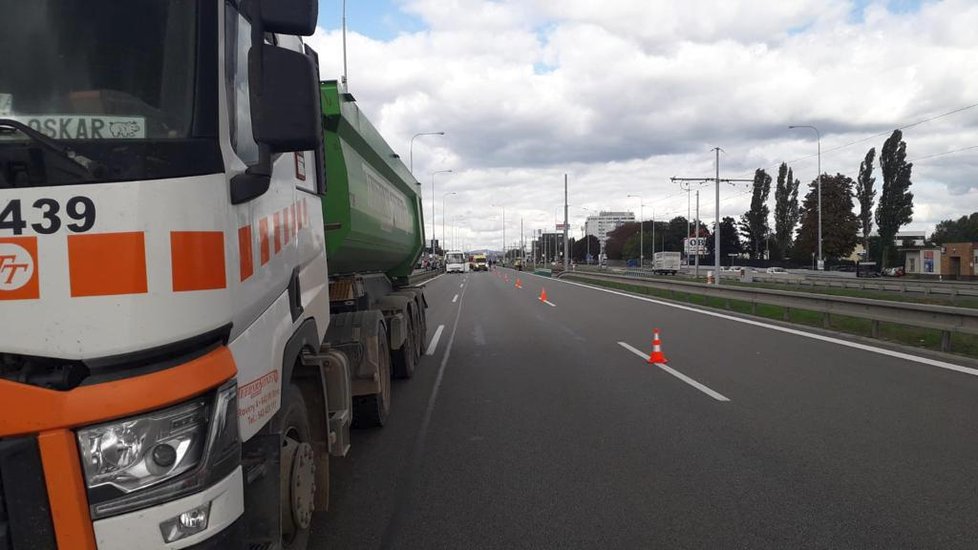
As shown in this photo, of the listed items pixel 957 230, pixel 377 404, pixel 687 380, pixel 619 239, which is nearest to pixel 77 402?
pixel 377 404

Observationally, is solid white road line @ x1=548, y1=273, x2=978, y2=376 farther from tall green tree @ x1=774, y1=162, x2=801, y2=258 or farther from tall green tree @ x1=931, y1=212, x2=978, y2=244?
tall green tree @ x1=931, y1=212, x2=978, y2=244

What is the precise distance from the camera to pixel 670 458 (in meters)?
5.76

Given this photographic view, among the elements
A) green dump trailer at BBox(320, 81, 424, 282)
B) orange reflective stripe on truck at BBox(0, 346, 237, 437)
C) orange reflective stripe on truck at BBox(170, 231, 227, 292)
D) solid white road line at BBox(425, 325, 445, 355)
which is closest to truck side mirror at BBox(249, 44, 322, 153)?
orange reflective stripe on truck at BBox(170, 231, 227, 292)

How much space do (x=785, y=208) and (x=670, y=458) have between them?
9045cm

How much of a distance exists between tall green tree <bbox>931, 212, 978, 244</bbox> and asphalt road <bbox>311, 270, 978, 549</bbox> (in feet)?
390

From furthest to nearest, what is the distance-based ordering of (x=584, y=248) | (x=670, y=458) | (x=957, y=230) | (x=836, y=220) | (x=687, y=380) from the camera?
(x=584, y=248), (x=957, y=230), (x=836, y=220), (x=687, y=380), (x=670, y=458)

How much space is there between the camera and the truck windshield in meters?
2.41

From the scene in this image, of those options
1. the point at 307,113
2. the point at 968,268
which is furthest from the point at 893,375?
the point at 968,268

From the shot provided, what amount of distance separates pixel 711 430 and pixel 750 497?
1840 millimetres

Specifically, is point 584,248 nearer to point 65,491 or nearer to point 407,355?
point 407,355

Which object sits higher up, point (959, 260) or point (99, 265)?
point (99, 265)

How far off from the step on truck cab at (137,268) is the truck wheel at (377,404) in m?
3.80

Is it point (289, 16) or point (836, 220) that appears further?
point (836, 220)

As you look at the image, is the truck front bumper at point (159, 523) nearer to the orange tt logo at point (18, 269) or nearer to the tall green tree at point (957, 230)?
the orange tt logo at point (18, 269)
